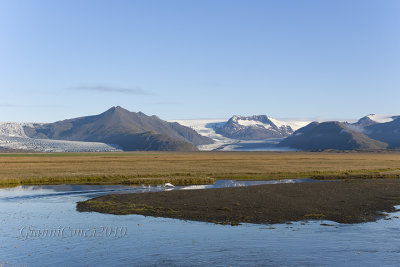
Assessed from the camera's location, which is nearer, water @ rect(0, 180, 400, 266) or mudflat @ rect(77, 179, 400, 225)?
water @ rect(0, 180, 400, 266)

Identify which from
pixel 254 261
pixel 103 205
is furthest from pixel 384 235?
pixel 103 205

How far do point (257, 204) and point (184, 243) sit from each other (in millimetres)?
17152

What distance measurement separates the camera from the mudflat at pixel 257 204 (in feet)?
121

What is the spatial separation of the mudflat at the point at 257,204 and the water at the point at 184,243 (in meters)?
2.51

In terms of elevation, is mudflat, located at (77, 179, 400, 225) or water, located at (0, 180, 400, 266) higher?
mudflat, located at (77, 179, 400, 225)

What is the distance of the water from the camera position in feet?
77.4

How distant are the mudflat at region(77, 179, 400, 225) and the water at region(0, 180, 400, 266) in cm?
251

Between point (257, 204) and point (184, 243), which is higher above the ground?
point (257, 204)

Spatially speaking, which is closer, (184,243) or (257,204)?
(184,243)

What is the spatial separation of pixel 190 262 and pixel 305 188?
37812 millimetres

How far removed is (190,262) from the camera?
23234mm

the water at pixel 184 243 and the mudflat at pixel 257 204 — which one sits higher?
the mudflat at pixel 257 204

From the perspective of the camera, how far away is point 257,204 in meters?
43.0

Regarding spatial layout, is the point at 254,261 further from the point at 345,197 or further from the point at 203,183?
the point at 203,183
